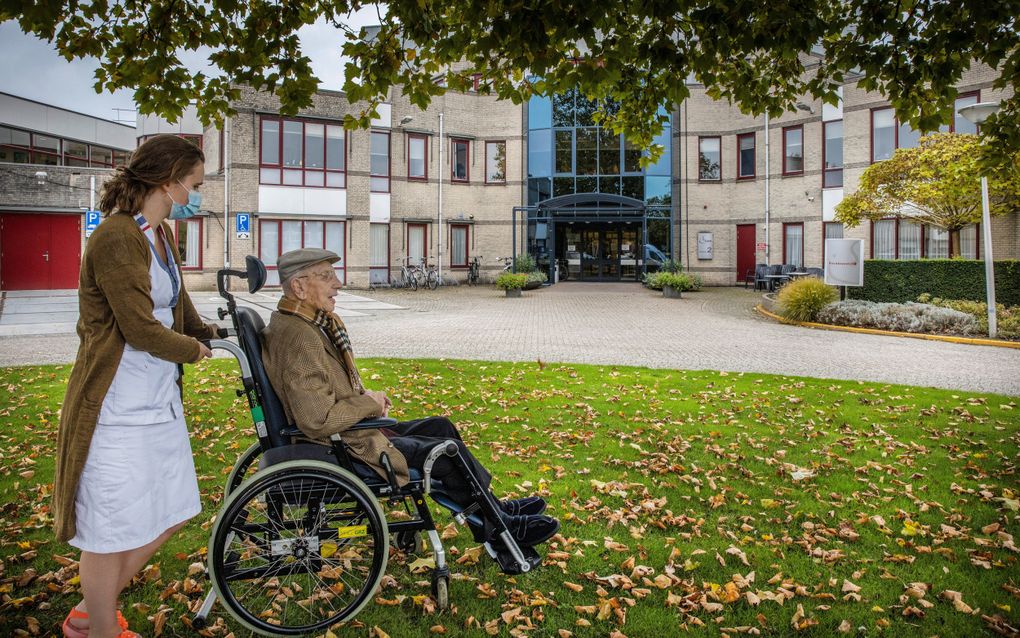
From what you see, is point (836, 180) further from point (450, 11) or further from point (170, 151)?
point (170, 151)

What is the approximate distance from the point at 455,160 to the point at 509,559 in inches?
1188

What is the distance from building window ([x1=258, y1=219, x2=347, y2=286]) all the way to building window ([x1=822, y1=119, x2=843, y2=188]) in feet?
63.4

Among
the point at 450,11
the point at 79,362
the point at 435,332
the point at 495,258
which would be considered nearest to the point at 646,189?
the point at 495,258

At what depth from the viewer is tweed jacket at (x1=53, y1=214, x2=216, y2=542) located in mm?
2568

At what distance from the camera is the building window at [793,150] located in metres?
29.2

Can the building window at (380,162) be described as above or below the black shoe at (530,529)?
above

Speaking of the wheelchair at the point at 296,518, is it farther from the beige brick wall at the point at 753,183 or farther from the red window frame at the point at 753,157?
the red window frame at the point at 753,157

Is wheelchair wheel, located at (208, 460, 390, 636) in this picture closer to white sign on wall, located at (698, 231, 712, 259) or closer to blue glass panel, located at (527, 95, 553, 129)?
white sign on wall, located at (698, 231, 712, 259)

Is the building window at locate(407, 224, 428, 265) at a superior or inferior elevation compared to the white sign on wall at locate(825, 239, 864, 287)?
superior

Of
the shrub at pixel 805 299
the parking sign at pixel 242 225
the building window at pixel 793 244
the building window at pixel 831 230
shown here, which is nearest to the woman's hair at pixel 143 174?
the shrub at pixel 805 299

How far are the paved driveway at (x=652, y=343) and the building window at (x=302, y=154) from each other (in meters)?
8.09

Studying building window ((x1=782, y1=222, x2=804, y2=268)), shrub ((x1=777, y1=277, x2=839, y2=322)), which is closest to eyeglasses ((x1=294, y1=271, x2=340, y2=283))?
shrub ((x1=777, y1=277, x2=839, y2=322))

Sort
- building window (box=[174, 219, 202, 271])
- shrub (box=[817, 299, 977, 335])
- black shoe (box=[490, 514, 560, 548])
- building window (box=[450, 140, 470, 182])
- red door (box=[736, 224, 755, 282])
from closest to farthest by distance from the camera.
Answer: black shoe (box=[490, 514, 560, 548]) < shrub (box=[817, 299, 977, 335]) < building window (box=[174, 219, 202, 271]) < red door (box=[736, 224, 755, 282]) < building window (box=[450, 140, 470, 182])

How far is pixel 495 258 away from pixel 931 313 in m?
20.2
